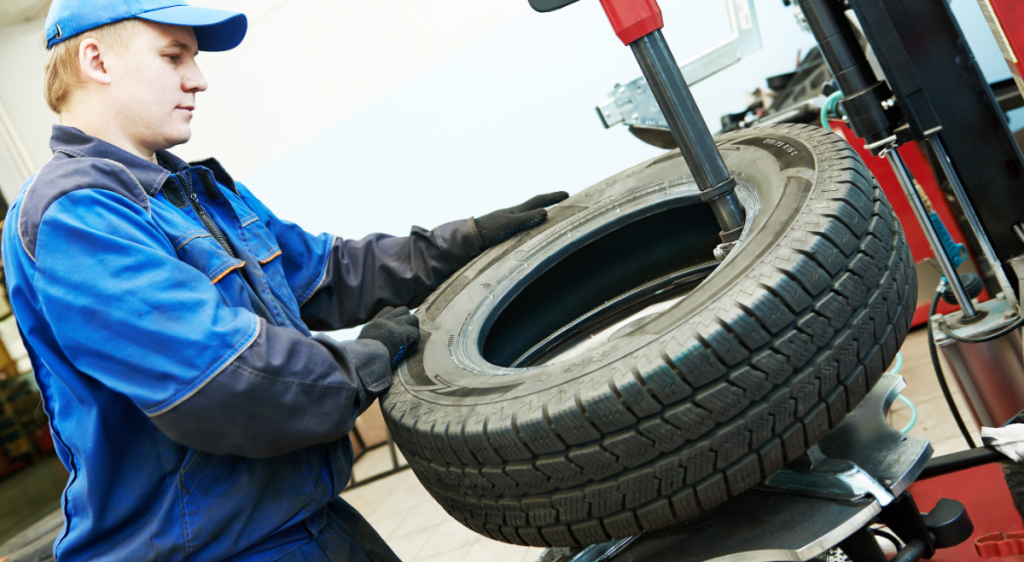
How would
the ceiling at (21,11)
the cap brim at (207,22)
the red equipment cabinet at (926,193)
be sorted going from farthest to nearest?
1. the ceiling at (21,11)
2. the red equipment cabinet at (926,193)
3. the cap brim at (207,22)

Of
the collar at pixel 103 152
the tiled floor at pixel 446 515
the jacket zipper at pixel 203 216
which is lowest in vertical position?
the tiled floor at pixel 446 515

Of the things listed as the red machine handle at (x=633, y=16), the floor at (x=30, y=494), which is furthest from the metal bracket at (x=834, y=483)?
the floor at (x=30, y=494)

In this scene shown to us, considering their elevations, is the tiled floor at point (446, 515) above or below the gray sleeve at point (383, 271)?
below

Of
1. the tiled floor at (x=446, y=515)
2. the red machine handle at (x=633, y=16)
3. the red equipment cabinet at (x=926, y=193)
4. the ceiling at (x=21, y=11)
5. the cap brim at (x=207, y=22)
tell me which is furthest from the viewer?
the ceiling at (x=21, y=11)

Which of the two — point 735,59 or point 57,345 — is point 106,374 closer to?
point 57,345

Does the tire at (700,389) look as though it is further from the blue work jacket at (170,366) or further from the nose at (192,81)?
the nose at (192,81)

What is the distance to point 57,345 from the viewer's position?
2.94 feet

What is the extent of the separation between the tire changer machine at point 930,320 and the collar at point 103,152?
24.6 inches

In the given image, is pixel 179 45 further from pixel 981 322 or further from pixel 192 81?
pixel 981 322

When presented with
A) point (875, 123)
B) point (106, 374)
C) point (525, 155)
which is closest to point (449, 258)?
point (106, 374)

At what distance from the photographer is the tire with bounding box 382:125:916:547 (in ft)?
2.17

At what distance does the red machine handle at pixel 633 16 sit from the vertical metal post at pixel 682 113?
0.04 feet

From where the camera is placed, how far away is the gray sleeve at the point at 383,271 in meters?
1.31

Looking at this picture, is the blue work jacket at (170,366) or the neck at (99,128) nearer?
the blue work jacket at (170,366)
